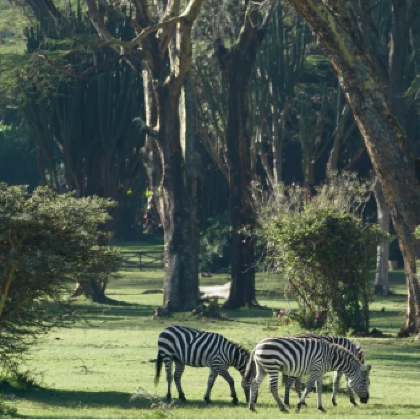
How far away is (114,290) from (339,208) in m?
17.6

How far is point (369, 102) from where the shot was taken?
20.2 meters

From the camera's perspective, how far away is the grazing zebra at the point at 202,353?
13.8 meters

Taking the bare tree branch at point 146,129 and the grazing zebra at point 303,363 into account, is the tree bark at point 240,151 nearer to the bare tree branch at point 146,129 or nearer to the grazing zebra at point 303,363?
the bare tree branch at point 146,129

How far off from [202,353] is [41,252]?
259cm

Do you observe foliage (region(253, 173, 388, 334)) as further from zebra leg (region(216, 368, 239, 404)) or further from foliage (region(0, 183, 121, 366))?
zebra leg (region(216, 368, 239, 404))

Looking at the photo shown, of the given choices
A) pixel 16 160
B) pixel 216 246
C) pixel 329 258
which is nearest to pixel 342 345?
pixel 329 258

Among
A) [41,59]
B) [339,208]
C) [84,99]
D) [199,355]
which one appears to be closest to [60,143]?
[84,99]

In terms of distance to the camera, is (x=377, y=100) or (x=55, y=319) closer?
(x=55, y=319)

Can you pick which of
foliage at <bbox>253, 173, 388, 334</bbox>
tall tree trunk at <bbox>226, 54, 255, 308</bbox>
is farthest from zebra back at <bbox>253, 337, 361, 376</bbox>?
tall tree trunk at <bbox>226, 54, 255, 308</bbox>

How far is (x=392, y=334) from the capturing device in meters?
23.5

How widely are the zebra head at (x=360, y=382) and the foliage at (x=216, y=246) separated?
29595 millimetres

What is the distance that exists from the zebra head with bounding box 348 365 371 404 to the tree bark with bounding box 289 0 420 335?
763 centimetres

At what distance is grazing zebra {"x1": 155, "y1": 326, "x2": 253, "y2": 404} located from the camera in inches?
544

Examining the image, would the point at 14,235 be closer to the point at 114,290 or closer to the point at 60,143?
the point at 60,143
